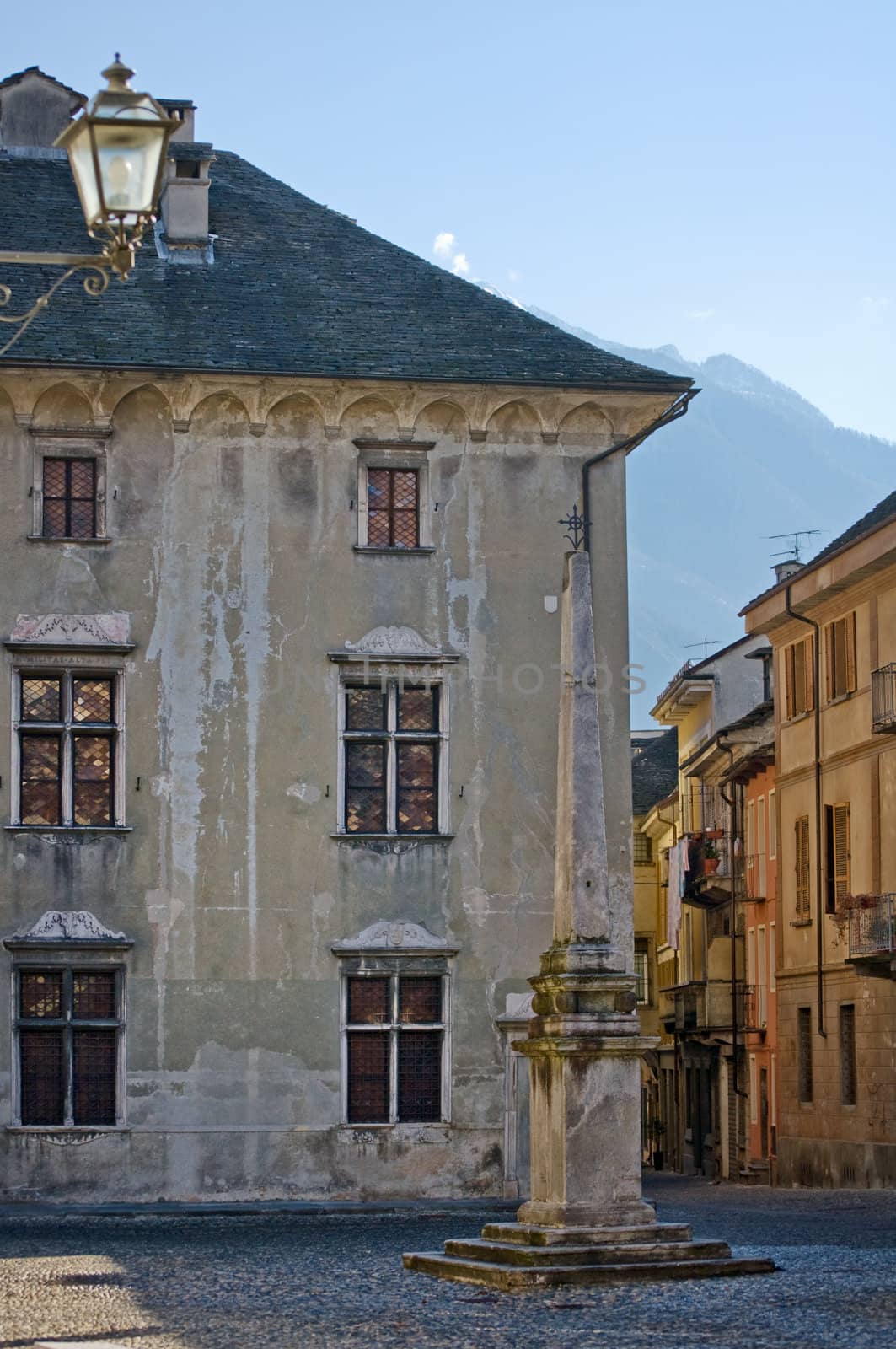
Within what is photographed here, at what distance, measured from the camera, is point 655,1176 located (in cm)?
6206

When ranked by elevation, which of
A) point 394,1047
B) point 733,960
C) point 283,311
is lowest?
point 394,1047

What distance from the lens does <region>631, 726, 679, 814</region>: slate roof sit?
80.9 m

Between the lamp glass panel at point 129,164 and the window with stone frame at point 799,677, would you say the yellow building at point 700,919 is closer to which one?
the window with stone frame at point 799,677

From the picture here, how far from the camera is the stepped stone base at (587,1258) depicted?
16938 mm

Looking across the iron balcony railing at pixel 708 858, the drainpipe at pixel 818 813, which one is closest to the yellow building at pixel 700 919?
the iron balcony railing at pixel 708 858

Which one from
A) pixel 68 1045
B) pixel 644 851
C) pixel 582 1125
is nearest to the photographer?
pixel 582 1125

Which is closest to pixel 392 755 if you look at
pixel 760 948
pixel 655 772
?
pixel 760 948

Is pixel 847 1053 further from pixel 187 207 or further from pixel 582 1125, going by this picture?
pixel 582 1125

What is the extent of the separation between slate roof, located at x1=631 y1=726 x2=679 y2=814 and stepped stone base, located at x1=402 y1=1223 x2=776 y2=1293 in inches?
2382

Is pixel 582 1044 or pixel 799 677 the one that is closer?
pixel 582 1044

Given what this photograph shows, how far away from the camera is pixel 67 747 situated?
3003cm

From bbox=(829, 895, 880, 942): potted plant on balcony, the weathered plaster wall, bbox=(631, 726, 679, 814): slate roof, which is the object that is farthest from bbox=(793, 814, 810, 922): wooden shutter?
bbox=(631, 726, 679, 814): slate roof

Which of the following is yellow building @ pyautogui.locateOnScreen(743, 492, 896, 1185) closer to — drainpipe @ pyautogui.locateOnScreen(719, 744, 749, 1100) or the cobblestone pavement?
drainpipe @ pyautogui.locateOnScreen(719, 744, 749, 1100)

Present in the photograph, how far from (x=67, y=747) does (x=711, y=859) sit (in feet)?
107
